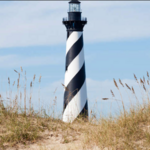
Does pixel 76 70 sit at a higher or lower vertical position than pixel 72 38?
lower

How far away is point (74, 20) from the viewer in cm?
1238

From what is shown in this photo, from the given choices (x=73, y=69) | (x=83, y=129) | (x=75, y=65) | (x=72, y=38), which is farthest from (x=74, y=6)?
(x=83, y=129)

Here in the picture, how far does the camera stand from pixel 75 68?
461 inches

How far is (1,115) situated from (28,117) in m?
0.64

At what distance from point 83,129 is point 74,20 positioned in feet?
25.6

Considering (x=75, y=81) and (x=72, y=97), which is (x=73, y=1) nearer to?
(x=75, y=81)

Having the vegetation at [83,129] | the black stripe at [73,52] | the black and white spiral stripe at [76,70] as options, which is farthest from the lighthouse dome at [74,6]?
the vegetation at [83,129]

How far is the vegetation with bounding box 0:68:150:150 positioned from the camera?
4586mm

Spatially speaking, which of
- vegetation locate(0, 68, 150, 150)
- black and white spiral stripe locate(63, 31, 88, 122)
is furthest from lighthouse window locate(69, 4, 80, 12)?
vegetation locate(0, 68, 150, 150)

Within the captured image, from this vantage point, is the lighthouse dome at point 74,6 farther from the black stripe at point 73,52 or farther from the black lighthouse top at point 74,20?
the black stripe at point 73,52

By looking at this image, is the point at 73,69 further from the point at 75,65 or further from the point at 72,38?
the point at 72,38

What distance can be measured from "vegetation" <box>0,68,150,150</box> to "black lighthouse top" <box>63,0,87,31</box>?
694 centimetres

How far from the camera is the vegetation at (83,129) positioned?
15.0 ft

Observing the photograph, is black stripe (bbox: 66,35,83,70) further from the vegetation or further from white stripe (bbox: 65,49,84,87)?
the vegetation
